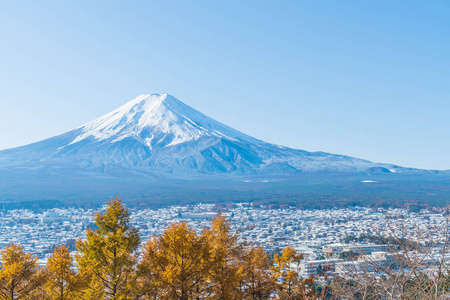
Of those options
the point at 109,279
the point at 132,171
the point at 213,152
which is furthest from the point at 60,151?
the point at 109,279

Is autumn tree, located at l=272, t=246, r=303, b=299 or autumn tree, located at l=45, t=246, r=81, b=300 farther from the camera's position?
autumn tree, located at l=272, t=246, r=303, b=299

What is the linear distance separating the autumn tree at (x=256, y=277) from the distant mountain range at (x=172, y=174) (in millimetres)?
86809

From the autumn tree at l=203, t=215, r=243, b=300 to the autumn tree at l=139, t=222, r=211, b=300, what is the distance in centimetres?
36

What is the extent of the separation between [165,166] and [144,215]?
94.4 metres

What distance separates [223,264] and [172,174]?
153m

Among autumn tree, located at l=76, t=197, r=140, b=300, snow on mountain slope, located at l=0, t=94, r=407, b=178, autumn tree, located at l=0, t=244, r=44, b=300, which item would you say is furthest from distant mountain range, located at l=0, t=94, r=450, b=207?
autumn tree, located at l=0, t=244, r=44, b=300

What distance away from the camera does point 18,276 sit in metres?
12.2

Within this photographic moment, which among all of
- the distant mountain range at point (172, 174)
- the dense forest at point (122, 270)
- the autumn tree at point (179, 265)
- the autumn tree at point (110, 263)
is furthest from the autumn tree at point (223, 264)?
the distant mountain range at point (172, 174)

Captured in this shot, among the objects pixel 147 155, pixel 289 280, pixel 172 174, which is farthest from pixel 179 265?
pixel 147 155

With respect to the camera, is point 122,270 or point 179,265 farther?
point 122,270

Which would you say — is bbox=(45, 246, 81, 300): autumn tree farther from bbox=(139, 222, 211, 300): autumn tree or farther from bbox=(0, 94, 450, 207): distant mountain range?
bbox=(0, 94, 450, 207): distant mountain range

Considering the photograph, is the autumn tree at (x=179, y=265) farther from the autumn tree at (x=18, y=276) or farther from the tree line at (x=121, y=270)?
the autumn tree at (x=18, y=276)

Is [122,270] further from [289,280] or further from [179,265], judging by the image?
[289,280]

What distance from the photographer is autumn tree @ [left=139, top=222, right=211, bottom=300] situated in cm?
1334
